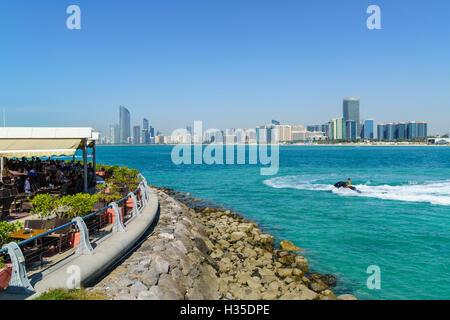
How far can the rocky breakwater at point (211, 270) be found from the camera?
7419 mm

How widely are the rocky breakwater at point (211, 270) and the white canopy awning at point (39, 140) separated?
5441mm

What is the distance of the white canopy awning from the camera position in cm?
1151

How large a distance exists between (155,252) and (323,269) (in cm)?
714

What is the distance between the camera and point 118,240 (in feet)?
29.6

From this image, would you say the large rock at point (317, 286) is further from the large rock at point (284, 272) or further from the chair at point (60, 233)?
the chair at point (60, 233)

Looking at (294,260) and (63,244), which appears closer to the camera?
(63,244)

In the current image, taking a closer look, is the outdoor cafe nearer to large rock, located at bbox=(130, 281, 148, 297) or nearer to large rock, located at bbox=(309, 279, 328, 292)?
large rock, located at bbox=(130, 281, 148, 297)

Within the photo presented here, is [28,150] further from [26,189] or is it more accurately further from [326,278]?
[326,278]

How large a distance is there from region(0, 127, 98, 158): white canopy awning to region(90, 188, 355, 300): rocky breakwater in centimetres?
544

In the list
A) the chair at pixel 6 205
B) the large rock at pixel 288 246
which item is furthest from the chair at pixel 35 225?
the large rock at pixel 288 246

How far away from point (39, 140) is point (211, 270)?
889 cm

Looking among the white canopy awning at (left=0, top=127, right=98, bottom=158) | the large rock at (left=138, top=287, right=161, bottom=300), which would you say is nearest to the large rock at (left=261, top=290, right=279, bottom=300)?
the large rock at (left=138, top=287, right=161, bottom=300)
